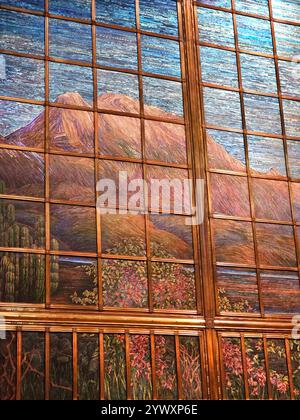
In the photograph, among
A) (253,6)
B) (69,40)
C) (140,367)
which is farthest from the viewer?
(253,6)

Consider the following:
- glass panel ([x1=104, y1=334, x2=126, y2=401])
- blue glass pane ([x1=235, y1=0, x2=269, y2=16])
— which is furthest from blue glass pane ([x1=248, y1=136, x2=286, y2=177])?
glass panel ([x1=104, y1=334, x2=126, y2=401])

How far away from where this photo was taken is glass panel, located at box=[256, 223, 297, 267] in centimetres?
866

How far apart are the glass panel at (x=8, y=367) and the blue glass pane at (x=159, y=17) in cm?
395

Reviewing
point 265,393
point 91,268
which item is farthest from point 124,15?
point 265,393

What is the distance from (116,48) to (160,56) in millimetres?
548

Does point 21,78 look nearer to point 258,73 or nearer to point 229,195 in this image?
point 229,195

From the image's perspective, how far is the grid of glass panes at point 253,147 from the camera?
27.9 ft

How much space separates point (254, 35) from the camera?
9.64 metres

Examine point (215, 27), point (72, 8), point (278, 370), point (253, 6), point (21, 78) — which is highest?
point (253, 6)

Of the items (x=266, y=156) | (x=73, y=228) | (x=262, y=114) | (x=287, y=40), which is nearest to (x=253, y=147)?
(x=266, y=156)

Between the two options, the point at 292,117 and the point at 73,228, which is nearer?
the point at 73,228

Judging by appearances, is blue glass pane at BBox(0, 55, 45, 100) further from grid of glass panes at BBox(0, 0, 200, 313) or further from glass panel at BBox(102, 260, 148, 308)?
glass panel at BBox(102, 260, 148, 308)

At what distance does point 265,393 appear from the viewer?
26.5 ft
